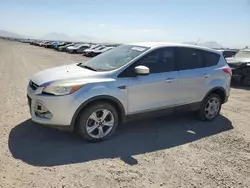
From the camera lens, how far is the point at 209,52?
249 inches

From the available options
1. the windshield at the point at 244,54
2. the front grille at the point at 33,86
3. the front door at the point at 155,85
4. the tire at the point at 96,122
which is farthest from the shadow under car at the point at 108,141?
the windshield at the point at 244,54

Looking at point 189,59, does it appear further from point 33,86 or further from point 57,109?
point 33,86

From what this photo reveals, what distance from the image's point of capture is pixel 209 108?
6.30 metres

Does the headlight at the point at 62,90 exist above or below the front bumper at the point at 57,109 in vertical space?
above

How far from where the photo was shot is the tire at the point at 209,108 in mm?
6195

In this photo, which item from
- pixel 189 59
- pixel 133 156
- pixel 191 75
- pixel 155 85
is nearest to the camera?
pixel 133 156

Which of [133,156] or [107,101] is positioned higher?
[107,101]

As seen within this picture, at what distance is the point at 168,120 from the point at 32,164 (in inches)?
129

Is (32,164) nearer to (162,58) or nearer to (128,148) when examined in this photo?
(128,148)

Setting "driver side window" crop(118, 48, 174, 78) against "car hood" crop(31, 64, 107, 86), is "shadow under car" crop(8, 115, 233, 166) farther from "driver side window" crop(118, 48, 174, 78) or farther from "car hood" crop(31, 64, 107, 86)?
"driver side window" crop(118, 48, 174, 78)

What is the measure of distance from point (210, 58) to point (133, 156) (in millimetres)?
3175

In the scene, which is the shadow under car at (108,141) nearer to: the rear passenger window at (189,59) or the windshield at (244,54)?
the rear passenger window at (189,59)

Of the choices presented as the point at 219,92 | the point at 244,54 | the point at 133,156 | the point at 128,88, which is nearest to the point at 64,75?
the point at 128,88

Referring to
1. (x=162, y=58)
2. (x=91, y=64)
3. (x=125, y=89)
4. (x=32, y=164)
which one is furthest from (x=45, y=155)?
(x=162, y=58)
